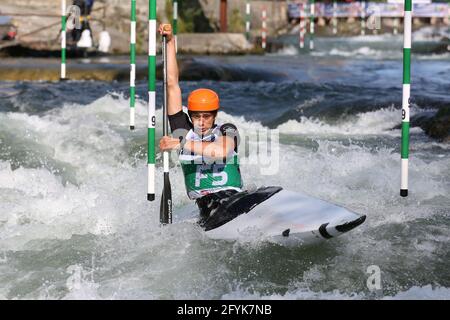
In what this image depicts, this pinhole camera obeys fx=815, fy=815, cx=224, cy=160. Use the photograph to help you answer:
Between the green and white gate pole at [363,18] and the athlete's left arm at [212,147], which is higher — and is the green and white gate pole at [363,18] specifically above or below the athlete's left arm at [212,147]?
above

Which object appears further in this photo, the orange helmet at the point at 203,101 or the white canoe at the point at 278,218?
the orange helmet at the point at 203,101

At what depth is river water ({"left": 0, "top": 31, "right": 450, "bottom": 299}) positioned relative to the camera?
4289mm

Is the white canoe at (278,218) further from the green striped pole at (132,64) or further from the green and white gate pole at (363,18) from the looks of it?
the green and white gate pole at (363,18)

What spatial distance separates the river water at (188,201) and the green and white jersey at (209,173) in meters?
0.26

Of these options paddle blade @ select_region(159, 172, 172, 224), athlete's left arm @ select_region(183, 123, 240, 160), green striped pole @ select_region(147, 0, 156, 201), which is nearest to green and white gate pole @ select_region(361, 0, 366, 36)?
green striped pole @ select_region(147, 0, 156, 201)

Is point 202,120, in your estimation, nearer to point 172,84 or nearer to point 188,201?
point 172,84

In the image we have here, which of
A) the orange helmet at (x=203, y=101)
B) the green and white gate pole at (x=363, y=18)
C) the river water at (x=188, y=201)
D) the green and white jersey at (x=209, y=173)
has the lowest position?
the river water at (x=188, y=201)

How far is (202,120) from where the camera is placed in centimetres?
487

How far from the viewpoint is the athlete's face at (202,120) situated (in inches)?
191

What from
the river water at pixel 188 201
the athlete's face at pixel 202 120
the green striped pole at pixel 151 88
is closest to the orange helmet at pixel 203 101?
the athlete's face at pixel 202 120

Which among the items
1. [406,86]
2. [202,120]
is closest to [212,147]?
[202,120]
